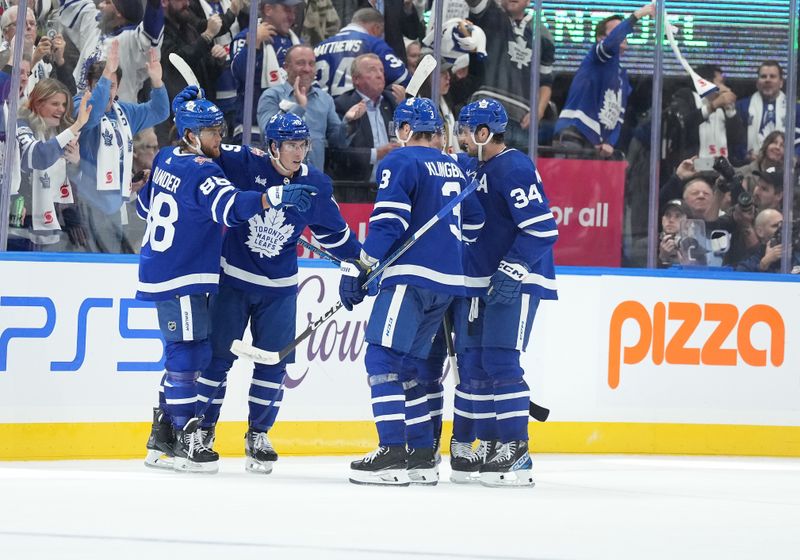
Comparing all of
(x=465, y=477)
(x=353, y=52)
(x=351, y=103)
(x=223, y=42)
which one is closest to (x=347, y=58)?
(x=353, y=52)

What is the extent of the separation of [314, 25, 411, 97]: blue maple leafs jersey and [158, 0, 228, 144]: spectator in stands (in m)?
0.53

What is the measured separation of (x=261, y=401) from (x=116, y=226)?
4.55ft

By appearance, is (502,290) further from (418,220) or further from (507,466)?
(507,466)

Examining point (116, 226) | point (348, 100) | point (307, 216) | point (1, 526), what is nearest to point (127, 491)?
point (1, 526)

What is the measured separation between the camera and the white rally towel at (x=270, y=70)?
673 centimetres

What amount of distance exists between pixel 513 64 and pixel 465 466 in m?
2.69

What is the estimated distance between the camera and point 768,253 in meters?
7.35

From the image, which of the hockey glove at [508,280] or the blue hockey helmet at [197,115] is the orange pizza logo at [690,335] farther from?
the blue hockey helmet at [197,115]

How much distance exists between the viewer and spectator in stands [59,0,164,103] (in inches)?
246

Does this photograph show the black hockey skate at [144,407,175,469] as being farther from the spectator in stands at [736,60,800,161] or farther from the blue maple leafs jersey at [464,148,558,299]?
the spectator in stands at [736,60,800,161]

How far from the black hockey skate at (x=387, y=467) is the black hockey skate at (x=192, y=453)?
60 cm

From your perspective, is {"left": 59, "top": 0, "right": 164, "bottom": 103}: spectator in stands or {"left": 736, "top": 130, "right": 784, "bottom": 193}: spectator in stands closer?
{"left": 59, "top": 0, "right": 164, "bottom": 103}: spectator in stands

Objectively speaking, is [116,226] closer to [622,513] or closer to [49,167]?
[49,167]

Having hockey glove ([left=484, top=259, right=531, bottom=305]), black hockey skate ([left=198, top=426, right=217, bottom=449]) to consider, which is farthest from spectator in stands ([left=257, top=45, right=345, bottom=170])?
hockey glove ([left=484, top=259, right=531, bottom=305])
